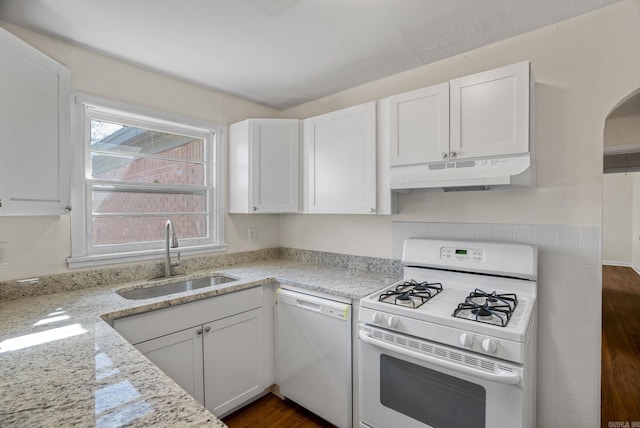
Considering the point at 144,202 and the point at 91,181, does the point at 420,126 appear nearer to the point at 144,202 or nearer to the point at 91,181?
the point at 144,202

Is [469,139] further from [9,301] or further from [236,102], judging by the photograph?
[9,301]

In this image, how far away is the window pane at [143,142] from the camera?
204 cm

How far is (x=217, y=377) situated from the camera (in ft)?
6.24

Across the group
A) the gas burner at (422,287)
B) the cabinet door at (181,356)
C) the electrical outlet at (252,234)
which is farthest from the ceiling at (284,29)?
the cabinet door at (181,356)

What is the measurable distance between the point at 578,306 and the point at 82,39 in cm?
307

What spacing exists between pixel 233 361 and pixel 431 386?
3.99 ft

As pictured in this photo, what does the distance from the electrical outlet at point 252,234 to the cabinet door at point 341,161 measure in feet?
2.14

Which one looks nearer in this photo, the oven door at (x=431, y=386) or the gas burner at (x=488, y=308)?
the oven door at (x=431, y=386)

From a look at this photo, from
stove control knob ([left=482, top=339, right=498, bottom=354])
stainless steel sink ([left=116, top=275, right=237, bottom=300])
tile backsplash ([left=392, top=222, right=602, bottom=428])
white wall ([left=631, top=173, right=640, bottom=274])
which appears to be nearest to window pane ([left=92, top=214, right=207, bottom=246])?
stainless steel sink ([left=116, top=275, right=237, bottom=300])

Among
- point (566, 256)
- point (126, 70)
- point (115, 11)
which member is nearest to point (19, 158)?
point (115, 11)

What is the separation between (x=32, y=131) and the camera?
4.47ft

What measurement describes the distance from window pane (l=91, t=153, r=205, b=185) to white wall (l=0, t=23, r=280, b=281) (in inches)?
14.8

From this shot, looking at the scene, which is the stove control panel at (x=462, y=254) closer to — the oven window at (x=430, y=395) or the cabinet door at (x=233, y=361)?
the oven window at (x=430, y=395)

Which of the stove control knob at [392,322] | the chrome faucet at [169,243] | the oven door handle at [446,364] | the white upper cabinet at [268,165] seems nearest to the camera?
the oven door handle at [446,364]
